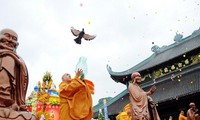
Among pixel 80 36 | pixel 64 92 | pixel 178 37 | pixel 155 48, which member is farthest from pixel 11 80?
pixel 155 48

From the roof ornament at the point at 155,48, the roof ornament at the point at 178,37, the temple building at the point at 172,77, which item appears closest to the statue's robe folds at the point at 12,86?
the temple building at the point at 172,77

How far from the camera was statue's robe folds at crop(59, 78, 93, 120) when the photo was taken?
4.71m

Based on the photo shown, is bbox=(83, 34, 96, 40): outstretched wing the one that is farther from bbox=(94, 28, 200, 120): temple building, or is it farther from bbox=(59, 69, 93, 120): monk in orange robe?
bbox=(94, 28, 200, 120): temple building

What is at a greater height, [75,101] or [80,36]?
[80,36]

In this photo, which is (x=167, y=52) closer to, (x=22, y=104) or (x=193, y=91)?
(x=193, y=91)

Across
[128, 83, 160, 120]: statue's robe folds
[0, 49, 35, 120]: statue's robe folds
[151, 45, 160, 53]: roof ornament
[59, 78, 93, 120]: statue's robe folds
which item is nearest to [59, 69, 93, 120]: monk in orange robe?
[59, 78, 93, 120]: statue's robe folds

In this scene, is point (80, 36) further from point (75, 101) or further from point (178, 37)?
point (178, 37)

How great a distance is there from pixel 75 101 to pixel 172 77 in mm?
12138

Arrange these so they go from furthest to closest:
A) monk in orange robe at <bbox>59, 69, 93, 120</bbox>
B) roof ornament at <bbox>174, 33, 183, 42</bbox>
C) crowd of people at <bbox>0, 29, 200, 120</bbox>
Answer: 1. roof ornament at <bbox>174, 33, 183, 42</bbox>
2. monk in orange robe at <bbox>59, 69, 93, 120</bbox>
3. crowd of people at <bbox>0, 29, 200, 120</bbox>

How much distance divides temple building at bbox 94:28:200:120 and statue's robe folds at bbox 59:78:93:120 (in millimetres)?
8558

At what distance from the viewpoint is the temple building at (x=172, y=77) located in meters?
13.6

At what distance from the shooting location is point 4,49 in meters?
3.05

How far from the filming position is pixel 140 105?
5.05m

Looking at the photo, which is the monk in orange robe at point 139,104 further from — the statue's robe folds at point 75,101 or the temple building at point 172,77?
the temple building at point 172,77
